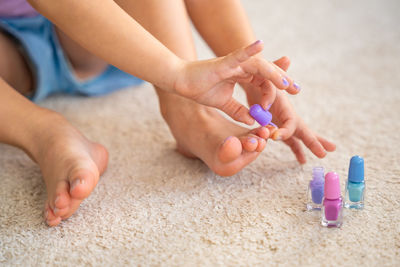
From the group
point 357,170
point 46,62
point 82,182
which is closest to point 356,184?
point 357,170

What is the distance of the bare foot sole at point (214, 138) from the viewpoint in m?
0.76

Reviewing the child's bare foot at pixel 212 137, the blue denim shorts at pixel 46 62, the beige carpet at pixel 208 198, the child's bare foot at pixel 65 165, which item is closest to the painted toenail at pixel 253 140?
the child's bare foot at pixel 212 137

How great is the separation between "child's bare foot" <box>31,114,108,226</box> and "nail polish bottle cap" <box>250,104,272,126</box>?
0.92 feet

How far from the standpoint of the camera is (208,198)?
0.80 metres

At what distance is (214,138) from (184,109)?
94mm

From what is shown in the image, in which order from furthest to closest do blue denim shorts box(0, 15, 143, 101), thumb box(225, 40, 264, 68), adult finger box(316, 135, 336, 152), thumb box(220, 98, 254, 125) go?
1. blue denim shorts box(0, 15, 143, 101)
2. adult finger box(316, 135, 336, 152)
3. thumb box(220, 98, 254, 125)
4. thumb box(225, 40, 264, 68)

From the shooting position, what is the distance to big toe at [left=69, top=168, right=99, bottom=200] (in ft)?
2.31

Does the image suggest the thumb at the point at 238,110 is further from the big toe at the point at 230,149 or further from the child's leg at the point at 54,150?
the child's leg at the point at 54,150

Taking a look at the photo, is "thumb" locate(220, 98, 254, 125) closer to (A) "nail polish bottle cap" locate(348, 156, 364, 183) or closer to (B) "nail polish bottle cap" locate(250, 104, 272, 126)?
(B) "nail polish bottle cap" locate(250, 104, 272, 126)

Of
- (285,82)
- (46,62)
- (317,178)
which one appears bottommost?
(46,62)

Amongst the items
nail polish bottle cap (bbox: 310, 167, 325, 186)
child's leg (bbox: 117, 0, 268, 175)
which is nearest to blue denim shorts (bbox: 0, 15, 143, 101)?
child's leg (bbox: 117, 0, 268, 175)

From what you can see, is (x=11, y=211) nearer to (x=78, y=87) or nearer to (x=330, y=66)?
(x=78, y=87)

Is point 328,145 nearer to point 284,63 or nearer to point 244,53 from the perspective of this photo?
point 284,63

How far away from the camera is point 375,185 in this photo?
2.66 feet
